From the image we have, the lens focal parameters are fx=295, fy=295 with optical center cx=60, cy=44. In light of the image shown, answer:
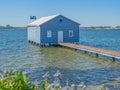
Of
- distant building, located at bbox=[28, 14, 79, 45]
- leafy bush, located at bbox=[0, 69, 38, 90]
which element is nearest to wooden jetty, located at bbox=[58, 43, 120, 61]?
distant building, located at bbox=[28, 14, 79, 45]

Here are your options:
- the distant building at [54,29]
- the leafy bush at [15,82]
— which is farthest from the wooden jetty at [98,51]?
the leafy bush at [15,82]

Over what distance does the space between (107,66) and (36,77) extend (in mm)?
7223

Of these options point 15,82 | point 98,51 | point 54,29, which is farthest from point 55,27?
point 15,82

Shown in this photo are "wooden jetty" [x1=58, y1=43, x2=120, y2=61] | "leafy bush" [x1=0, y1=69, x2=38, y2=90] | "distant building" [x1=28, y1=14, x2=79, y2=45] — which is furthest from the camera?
"distant building" [x1=28, y1=14, x2=79, y2=45]

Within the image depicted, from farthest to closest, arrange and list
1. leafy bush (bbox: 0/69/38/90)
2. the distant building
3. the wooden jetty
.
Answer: the distant building
the wooden jetty
leafy bush (bbox: 0/69/38/90)

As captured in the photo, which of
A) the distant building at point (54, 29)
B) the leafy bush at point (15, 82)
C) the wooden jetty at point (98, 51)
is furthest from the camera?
the distant building at point (54, 29)

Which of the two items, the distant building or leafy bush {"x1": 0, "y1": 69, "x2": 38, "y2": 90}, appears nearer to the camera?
leafy bush {"x1": 0, "y1": 69, "x2": 38, "y2": 90}

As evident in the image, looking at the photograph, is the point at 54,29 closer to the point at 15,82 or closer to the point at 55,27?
the point at 55,27

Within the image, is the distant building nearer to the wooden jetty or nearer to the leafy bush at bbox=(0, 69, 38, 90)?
the wooden jetty

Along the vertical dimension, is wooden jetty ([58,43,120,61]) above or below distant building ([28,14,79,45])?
below

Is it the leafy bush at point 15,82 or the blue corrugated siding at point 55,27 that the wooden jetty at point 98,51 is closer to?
the blue corrugated siding at point 55,27

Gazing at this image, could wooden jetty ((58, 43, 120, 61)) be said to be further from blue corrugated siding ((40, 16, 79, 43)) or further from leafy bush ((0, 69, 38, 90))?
leafy bush ((0, 69, 38, 90))

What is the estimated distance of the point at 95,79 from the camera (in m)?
17.4

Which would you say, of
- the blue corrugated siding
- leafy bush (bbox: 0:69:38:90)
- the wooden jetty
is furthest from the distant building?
leafy bush (bbox: 0:69:38:90)
